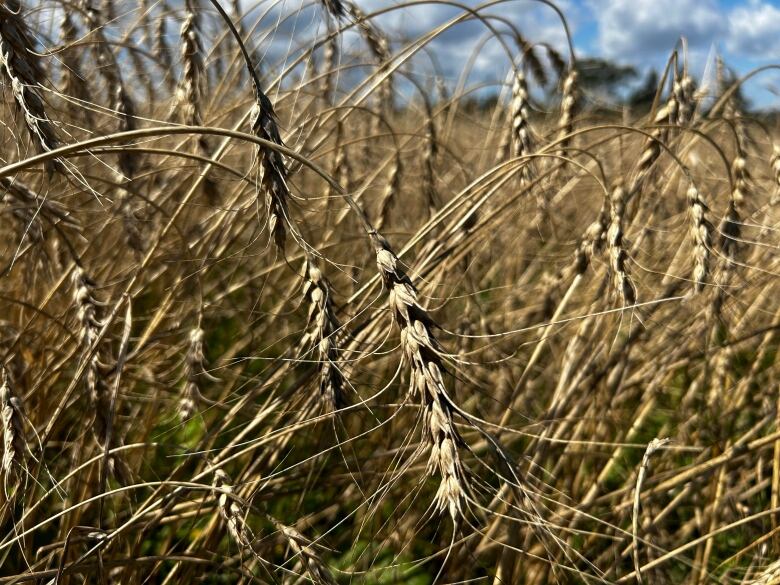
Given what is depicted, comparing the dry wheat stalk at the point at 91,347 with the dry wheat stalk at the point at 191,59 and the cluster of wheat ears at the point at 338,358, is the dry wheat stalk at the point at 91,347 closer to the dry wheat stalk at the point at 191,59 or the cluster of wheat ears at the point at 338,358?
the cluster of wheat ears at the point at 338,358

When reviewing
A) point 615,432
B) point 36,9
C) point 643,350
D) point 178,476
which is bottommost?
point 178,476

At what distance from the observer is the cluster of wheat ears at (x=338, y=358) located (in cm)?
118

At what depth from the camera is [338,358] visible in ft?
3.97

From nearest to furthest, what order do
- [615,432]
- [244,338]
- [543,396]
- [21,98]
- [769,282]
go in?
[21,98] → [769,282] → [615,432] → [244,338] → [543,396]

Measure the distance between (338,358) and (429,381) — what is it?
308mm

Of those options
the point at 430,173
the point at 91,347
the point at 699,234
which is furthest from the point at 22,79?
the point at 699,234

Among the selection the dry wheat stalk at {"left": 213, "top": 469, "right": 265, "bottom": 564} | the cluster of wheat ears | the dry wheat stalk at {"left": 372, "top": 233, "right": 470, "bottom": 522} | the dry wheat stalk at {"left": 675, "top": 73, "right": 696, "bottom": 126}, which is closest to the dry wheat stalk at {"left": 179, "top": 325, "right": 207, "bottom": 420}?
the cluster of wheat ears

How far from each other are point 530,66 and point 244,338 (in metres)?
1.35

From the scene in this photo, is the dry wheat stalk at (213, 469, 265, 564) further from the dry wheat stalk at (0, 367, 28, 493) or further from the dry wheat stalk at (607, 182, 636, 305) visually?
the dry wheat stalk at (607, 182, 636, 305)

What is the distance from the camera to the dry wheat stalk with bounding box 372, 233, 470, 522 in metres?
0.91

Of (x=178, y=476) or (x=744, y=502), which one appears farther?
(x=744, y=502)

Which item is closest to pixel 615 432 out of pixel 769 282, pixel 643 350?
pixel 643 350

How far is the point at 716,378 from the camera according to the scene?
2152mm

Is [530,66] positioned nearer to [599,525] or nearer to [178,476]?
[599,525]
